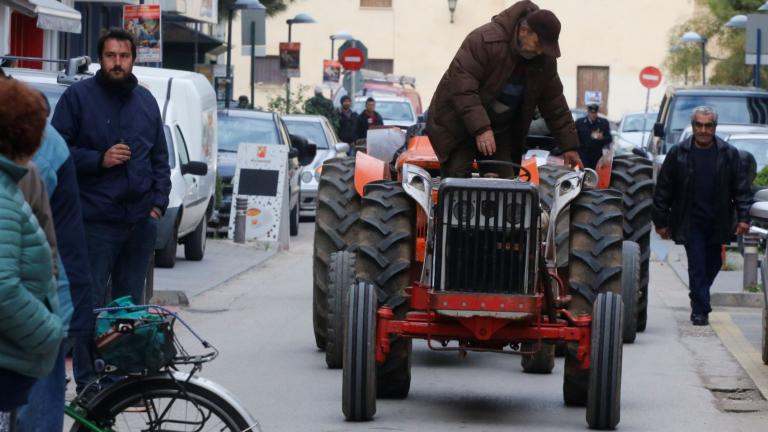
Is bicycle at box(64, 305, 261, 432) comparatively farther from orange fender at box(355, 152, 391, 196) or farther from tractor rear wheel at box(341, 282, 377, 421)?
orange fender at box(355, 152, 391, 196)

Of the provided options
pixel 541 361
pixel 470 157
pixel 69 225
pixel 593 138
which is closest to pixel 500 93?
pixel 470 157

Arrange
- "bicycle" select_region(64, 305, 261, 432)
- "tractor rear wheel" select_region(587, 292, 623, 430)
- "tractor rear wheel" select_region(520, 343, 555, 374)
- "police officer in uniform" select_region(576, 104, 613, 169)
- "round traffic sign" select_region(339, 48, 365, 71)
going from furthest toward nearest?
1. "round traffic sign" select_region(339, 48, 365, 71)
2. "police officer in uniform" select_region(576, 104, 613, 169)
3. "tractor rear wheel" select_region(520, 343, 555, 374)
4. "tractor rear wheel" select_region(587, 292, 623, 430)
5. "bicycle" select_region(64, 305, 261, 432)

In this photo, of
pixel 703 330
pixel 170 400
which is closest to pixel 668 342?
pixel 703 330

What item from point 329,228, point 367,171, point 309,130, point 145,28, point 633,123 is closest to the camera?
point 367,171

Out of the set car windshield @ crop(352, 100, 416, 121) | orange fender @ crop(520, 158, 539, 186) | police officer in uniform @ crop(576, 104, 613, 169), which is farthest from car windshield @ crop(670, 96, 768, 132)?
orange fender @ crop(520, 158, 539, 186)

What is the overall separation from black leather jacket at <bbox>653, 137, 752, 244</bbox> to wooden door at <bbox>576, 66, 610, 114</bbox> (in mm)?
52395

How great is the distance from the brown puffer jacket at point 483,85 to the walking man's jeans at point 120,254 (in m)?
1.72

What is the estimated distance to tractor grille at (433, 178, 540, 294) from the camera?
356 inches

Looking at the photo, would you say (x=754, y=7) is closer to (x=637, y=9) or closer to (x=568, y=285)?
(x=637, y=9)

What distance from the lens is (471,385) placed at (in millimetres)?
11125

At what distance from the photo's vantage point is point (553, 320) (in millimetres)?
9586

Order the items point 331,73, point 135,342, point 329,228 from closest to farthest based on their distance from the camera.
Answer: point 135,342
point 329,228
point 331,73

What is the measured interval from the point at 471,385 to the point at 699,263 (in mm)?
4267

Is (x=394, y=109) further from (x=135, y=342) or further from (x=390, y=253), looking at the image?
(x=135, y=342)
